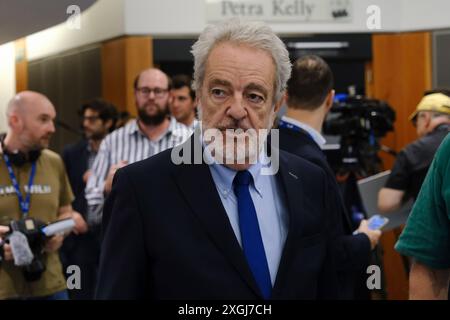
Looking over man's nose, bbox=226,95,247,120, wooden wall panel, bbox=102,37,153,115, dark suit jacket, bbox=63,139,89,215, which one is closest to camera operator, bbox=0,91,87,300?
dark suit jacket, bbox=63,139,89,215

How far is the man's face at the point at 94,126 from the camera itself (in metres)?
6.46

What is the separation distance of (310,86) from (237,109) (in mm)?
1618

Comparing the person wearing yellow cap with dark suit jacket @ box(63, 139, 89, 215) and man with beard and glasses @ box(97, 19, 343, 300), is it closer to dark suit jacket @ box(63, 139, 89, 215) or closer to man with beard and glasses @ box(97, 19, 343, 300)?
dark suit jacket @ box(63, 139, 89, 215)

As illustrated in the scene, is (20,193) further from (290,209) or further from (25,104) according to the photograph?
(290,209)

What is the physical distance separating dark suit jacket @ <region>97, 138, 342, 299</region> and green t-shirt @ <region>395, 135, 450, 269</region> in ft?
0.96

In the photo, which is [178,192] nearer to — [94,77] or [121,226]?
[121,226]

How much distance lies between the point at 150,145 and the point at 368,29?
12.2ft

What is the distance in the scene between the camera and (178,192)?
1.89 m

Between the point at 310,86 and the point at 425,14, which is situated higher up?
the point at 425,14

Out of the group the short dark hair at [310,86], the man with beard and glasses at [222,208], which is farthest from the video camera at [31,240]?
the man with beard and glasses at [222,208]

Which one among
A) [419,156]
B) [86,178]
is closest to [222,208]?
[419,156]

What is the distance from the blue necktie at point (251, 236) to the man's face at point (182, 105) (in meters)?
4.12

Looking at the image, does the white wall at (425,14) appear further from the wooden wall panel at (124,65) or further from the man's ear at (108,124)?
the man's ear at (108,124)

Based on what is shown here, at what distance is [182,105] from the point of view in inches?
240
